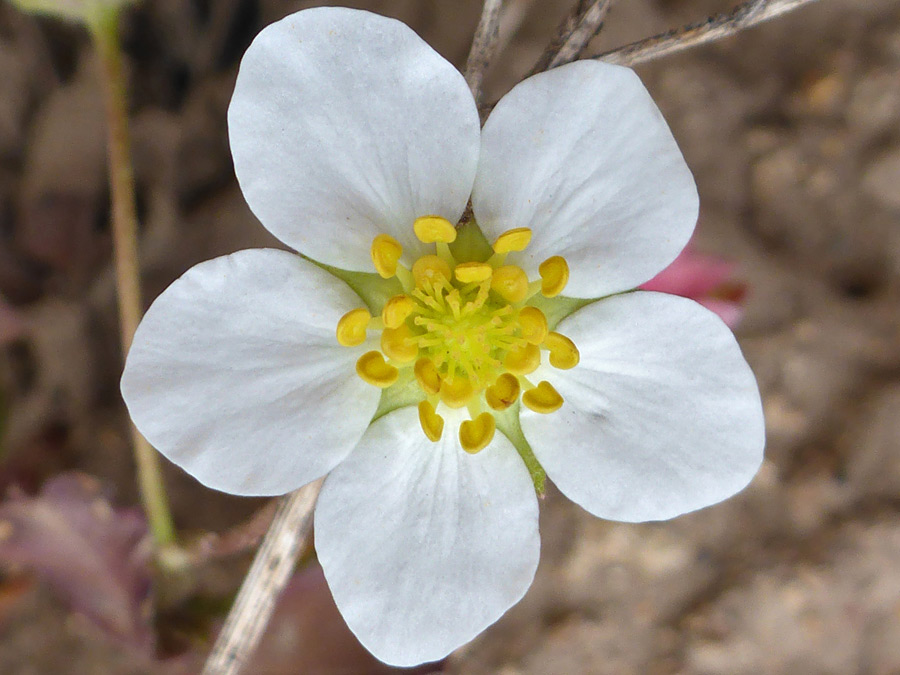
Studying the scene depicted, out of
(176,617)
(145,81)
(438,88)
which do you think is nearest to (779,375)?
(438,88)

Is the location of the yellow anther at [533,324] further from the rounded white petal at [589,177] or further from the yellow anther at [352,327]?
the yellow anther at [352,327]

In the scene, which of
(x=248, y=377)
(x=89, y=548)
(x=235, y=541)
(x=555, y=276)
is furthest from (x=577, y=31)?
(x=89, y=548)

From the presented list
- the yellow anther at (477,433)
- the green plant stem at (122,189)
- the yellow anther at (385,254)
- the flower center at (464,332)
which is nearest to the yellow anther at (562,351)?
the flower center at (464,332)

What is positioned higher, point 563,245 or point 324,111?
point 324,111

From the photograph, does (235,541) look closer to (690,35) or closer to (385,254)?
(385,254)

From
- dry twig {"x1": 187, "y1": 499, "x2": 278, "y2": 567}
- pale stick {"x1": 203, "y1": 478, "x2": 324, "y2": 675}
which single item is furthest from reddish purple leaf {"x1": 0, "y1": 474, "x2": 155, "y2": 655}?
pale stick {"x1": 203, "y1": 478, "x2": 324, "y2": 675}

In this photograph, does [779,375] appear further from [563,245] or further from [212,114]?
[212,114]
